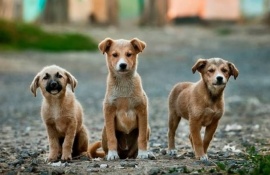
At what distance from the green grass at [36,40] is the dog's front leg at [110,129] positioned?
17.7m

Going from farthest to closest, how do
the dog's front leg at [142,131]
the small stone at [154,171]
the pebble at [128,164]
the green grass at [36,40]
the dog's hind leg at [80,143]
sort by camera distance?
the green grass at [36,40], the dog's hind leg at [80,143], the dog's front leg at [142,131], the pebble at [128,164], the small stone at [154,171]

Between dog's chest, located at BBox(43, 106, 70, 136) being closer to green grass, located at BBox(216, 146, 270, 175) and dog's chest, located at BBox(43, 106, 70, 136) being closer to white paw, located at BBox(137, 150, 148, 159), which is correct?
white paw, located at BBox(137, 150, 148, 159)

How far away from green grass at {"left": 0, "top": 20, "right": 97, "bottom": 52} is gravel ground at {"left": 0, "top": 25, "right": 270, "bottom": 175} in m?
0.85

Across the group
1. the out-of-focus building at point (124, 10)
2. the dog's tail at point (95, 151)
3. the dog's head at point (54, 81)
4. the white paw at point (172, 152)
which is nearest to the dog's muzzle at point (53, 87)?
the dog's head at point (54, 81)

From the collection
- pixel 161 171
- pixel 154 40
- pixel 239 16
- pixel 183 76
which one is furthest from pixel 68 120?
pixel 239 16

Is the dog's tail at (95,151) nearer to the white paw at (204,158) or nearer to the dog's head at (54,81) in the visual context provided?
the dog's head at (54,81)

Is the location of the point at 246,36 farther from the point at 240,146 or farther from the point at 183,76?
the point at 240,146

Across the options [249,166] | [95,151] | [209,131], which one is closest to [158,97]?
[95,151]

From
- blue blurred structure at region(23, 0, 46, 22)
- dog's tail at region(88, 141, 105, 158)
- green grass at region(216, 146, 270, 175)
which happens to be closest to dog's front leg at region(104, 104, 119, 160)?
dog's tail at region(88, 141, 105, 158)

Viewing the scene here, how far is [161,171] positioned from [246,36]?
25173 millimetres

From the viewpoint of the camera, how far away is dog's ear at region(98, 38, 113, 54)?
834cm

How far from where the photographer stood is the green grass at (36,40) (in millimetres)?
26094

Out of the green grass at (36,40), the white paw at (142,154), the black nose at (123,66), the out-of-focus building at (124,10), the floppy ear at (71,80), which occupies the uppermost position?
the out-of-focus building at (124,10)

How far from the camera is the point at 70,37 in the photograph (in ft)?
90.1
